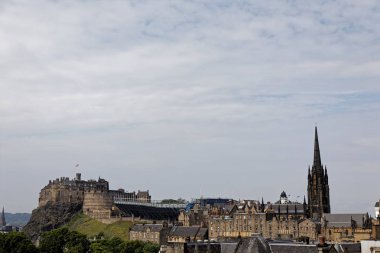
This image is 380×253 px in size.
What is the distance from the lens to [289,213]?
18162cm

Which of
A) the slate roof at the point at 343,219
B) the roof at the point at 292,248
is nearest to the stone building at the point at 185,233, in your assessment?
the slate roof at the point at 343,219

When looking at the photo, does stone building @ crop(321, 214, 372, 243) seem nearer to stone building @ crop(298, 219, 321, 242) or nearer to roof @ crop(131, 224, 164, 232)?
stone building @ crop(298, 219, 321, 242)

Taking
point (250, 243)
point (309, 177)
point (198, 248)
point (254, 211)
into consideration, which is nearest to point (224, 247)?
point (198, 248)

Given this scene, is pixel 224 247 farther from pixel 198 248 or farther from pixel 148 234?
pixel 148 234

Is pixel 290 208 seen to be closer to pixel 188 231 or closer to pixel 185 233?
pixel 188 231

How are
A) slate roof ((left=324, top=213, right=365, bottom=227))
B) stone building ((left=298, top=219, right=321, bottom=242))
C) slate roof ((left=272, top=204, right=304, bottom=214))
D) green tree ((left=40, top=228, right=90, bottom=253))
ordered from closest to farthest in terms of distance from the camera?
green tree ((left=40, top=228, right=90, bottom=253)) < slate roof ((left=324, top=213, right=365, bottom=227)) < stone building ((left=298, top=219, right=321, bottom=242)) < slate roof ((left=272, top=204, right=304, bottom=214))

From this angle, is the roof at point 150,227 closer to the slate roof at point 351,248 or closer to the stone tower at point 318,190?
the stone tower at point 318,190

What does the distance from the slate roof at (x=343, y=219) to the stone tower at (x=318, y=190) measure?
1601cm

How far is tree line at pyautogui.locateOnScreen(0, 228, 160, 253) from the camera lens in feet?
460

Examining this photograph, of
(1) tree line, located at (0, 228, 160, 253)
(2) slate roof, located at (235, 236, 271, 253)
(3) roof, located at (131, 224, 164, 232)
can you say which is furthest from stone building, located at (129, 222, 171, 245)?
(2) slate roof, located at (235, 236, 271, 253)

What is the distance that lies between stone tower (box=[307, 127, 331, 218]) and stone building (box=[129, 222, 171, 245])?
139 feet

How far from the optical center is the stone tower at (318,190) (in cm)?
17938

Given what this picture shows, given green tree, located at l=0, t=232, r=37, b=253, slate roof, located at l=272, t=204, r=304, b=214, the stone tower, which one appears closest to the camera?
green tree, located at l=0, t=232, r=37, b=253

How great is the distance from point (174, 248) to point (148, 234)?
103 m
